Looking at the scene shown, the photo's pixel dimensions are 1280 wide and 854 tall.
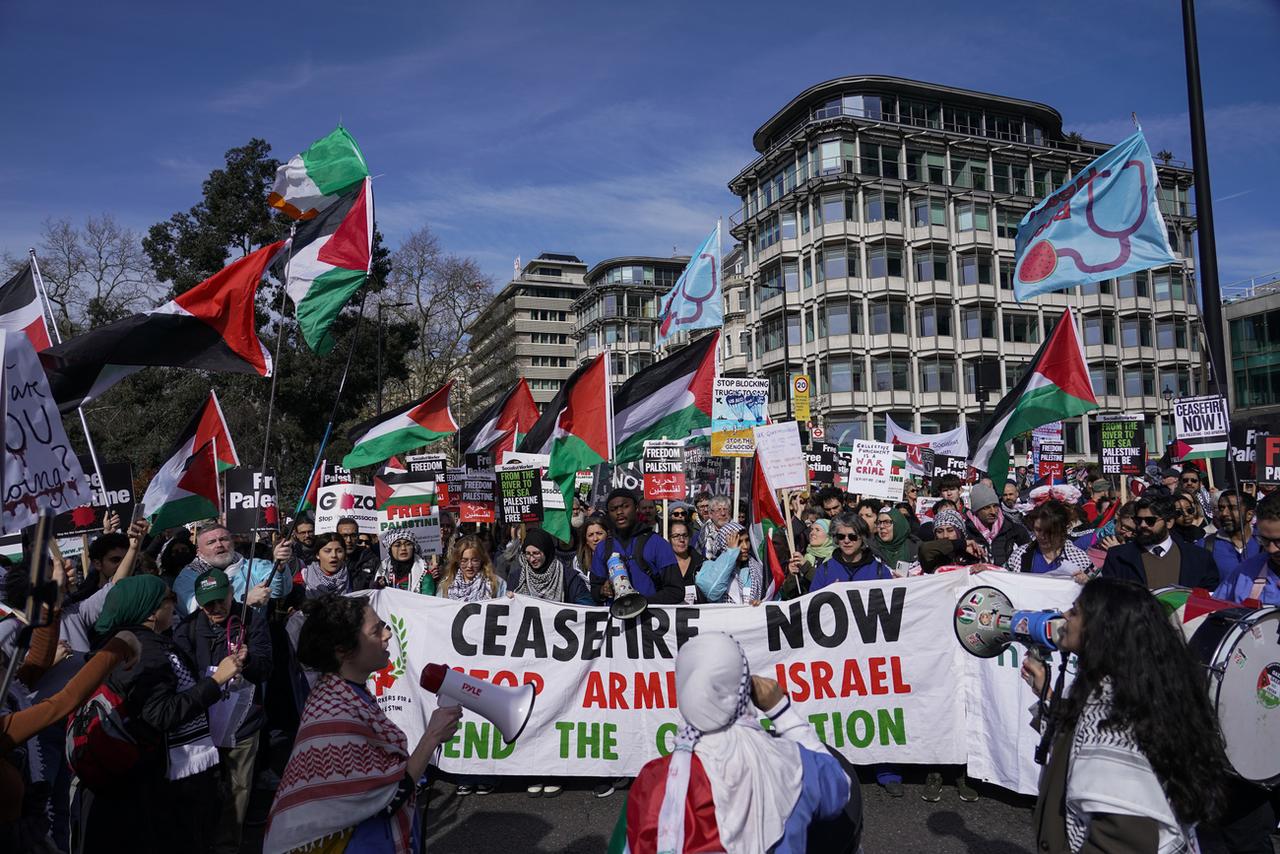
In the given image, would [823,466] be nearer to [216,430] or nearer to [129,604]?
[216,430]

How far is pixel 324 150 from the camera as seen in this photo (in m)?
9.00

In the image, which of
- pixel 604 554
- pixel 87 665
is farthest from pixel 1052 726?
pixel 604 554

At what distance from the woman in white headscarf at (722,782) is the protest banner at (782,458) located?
5132 mm

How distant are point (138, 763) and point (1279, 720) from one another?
4338mm

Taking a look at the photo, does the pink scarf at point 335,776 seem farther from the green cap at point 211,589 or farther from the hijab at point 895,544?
the hijab at point 895,544

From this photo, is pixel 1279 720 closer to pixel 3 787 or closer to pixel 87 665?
pixel 87 665

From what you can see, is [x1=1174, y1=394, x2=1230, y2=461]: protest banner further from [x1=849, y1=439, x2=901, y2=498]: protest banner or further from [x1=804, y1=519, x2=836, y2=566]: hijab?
[x1=804, y1=519, x2=836, y2=566]: hijab

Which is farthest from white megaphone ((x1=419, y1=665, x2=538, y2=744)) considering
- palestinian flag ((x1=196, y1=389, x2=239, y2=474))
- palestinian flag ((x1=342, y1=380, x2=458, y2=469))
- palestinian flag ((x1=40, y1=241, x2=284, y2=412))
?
palestinian flag ((x1=342, y1=380, x2=458, y2=469))

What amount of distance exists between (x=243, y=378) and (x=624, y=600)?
31.4 meters

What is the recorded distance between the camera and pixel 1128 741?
2494 millimetres

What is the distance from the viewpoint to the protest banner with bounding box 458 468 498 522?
10727mm

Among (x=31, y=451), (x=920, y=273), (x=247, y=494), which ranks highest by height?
(x=920, y=273)

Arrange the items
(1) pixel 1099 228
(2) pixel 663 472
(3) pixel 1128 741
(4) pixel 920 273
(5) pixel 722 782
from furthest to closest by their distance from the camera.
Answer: (4) pixel 920 273, (2) pixel 663 472, (1) pixel 1099 228, (3) pixel 1128 741, (5) pixel 722 782

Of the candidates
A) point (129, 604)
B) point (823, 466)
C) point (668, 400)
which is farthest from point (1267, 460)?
point (129, 604)
